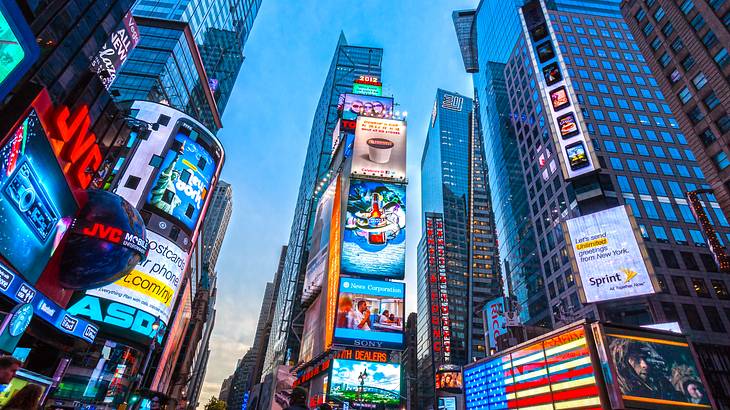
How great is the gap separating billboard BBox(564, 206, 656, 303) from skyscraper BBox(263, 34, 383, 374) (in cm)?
4375

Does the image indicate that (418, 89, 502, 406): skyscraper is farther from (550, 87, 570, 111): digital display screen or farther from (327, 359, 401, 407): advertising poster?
(327, 359, 401, 407): advertising poster

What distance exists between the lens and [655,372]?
52.6ft

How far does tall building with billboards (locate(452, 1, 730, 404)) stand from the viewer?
44594 mm

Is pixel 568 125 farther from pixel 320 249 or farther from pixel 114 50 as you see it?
pixel 114 50

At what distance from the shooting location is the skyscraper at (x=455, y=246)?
9913 cm

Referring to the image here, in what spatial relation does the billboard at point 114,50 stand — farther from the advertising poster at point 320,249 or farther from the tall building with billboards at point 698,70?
the tall building with billboards at point 698,70

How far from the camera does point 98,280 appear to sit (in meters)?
15.8

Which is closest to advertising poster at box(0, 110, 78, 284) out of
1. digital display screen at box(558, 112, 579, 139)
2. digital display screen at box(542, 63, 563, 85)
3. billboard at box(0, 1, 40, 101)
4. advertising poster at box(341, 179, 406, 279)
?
billboard at box(0, 1, 40, 101)

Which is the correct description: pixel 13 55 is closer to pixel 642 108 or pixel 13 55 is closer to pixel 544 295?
pixel 544 295

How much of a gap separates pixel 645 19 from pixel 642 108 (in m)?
26.5

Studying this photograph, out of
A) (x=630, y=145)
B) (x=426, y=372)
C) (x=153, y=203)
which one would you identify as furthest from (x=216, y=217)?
(x=630, y=145)

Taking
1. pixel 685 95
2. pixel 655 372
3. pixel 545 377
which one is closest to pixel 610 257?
pixel 685 95

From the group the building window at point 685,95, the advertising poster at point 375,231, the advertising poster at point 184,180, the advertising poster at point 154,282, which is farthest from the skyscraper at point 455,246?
the advertising poster at point 154,282

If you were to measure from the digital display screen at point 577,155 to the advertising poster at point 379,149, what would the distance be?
20.9 meters
